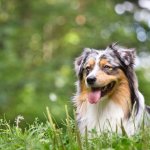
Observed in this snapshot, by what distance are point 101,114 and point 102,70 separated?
518mm

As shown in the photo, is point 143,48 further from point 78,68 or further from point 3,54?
point 78,68

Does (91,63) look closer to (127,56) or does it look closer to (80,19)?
(127,56)

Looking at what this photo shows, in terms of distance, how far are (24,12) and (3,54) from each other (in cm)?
477

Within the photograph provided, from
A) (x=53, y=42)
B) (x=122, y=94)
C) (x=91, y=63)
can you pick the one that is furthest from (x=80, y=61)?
(x=53, y=42)

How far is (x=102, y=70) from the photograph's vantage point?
9336 mm

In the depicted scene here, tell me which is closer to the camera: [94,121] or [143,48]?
[94,121]

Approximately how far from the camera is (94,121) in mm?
9188

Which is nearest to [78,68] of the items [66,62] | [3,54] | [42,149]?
[42,149]

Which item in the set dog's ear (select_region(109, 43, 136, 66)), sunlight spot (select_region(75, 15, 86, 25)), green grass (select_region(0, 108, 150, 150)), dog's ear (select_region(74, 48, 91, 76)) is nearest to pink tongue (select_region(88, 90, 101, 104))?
dog's ear (select_region(74, 48, 91, 76))

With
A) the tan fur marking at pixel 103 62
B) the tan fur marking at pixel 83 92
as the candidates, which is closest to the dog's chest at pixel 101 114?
the tan fur marking at pixel 83 92

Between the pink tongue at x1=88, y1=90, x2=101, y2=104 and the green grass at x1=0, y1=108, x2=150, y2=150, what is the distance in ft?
4.72

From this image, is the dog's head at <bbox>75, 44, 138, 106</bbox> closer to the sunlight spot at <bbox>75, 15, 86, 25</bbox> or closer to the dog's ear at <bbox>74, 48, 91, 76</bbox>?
the dog's ear at <bbox>74, 48, 91, 76</bbox>

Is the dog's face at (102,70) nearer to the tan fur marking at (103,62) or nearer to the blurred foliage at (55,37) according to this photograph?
the tan fur marking at (103,62)

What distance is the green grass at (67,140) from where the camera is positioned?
7.06 metres
